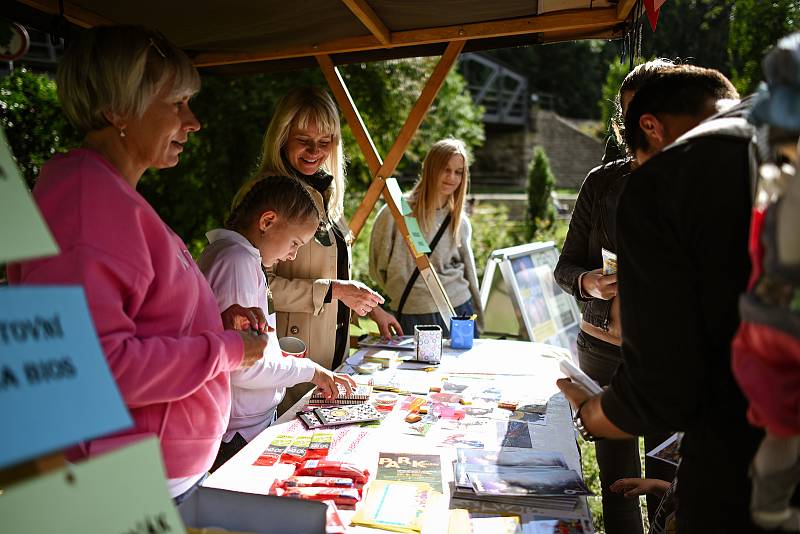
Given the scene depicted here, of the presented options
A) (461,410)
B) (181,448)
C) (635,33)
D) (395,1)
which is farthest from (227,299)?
(635,33)

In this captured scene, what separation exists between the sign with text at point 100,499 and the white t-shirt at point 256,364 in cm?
94

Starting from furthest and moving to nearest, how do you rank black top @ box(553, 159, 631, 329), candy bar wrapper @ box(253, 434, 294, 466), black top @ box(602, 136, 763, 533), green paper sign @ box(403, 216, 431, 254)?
green paper sign @ box(403, 216, 431, 254), black top @ box(553, 159, 631, 329), candy bar wrapper @ box(253, 434, 294, 466), black top @ box(602, 136, 763, 533)

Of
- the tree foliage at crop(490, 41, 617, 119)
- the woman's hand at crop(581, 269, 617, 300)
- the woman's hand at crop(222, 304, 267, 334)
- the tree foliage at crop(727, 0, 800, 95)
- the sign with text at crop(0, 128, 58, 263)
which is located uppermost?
the tree foliage at crop(490, 41, 617, 119)

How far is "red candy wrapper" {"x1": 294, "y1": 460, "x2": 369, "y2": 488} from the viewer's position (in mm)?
1562

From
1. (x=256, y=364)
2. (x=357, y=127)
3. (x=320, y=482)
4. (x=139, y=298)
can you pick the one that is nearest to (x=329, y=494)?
(x=320, y=482)

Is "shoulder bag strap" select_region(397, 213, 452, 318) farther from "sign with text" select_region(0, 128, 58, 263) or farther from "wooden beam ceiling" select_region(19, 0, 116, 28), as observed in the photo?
"sign with text" select_region(0, 128, 58, 263)

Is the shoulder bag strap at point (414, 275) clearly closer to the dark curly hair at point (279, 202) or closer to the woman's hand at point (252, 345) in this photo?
the dark curly hair at point (279, 202)

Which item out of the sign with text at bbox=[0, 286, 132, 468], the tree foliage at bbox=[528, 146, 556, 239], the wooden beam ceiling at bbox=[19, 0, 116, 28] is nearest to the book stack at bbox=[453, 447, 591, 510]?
the sign with text at bbox=[0, 286, 132, 468]

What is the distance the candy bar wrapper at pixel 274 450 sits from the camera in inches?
66.3

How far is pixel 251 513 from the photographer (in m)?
1.16

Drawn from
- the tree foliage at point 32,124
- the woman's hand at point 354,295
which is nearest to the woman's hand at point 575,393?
the woman's hand at point 354,295

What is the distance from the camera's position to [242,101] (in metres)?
7.45

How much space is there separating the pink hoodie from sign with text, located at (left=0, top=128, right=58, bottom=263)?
0.30 meters

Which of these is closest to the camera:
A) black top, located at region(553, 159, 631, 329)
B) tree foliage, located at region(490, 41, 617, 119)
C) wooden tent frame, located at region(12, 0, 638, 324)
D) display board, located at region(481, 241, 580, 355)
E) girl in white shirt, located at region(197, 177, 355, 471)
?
girl in white shirt, located at region(197, 177, 355, 471)
